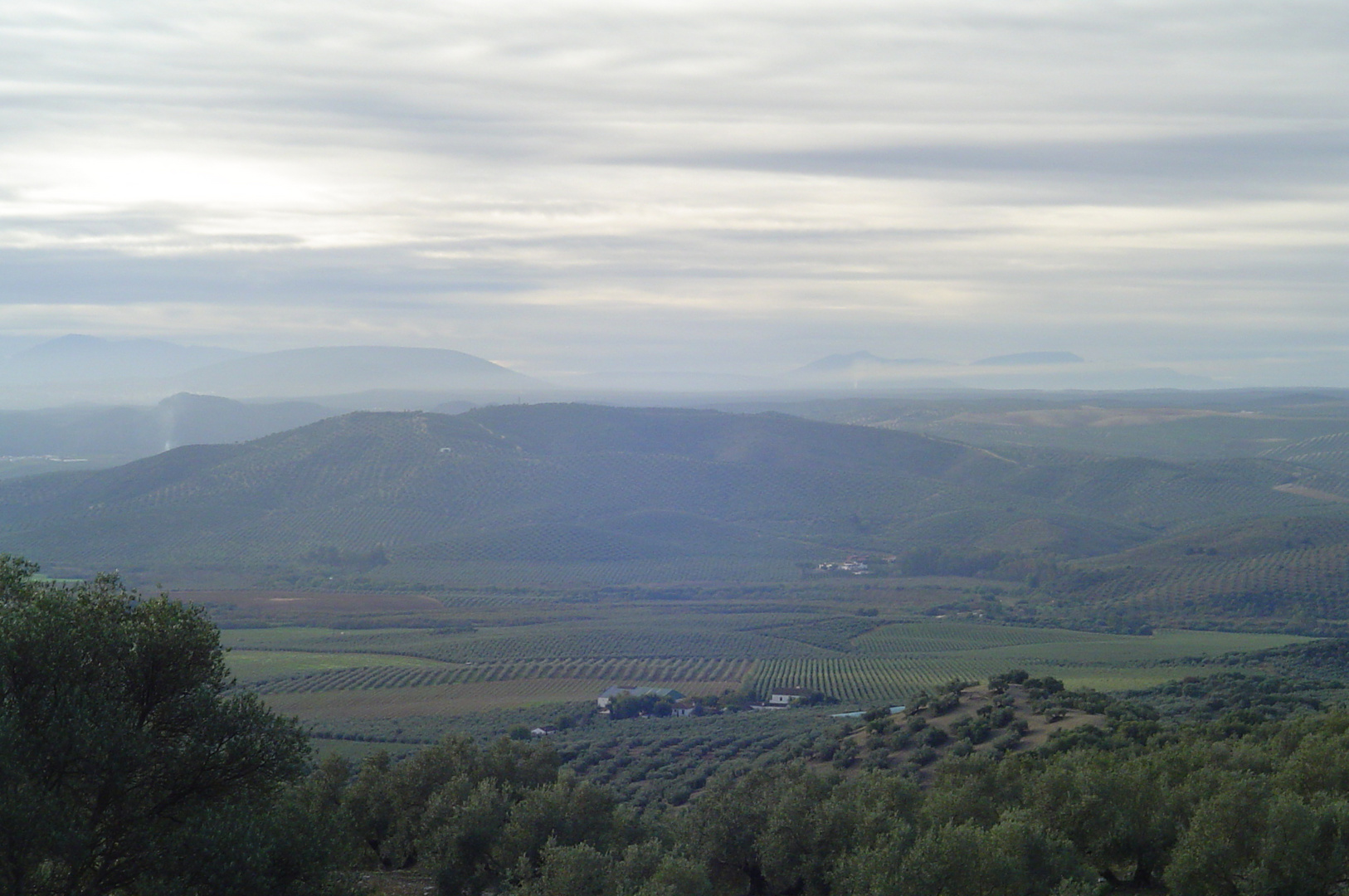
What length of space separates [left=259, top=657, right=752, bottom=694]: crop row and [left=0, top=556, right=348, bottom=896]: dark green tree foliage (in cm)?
4224

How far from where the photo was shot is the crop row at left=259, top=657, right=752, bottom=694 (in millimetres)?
55312

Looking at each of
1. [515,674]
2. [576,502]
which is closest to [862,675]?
[515,674]

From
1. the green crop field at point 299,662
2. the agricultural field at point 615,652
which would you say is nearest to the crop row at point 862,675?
the agricultural field at point 615,652

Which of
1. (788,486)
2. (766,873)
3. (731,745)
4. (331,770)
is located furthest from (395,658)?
(788,486)

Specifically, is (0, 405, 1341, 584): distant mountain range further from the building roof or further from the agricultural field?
the building roof

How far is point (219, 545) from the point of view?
103 m

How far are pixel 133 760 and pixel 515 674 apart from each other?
46361 mm

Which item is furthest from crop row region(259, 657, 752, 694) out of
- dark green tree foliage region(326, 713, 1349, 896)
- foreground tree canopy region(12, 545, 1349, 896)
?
foreground tree canopy region(12, 545, 1349, 896)

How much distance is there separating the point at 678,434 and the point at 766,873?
148 m

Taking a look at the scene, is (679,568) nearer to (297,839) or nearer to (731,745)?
(731,745)

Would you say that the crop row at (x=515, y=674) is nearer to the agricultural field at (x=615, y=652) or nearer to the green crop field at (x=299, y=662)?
the agricultural field at (x=615, y=652)

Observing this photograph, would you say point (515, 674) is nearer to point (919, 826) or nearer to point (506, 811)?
point (506, 811)

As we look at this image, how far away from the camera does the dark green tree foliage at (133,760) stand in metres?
12.0

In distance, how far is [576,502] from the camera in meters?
127
